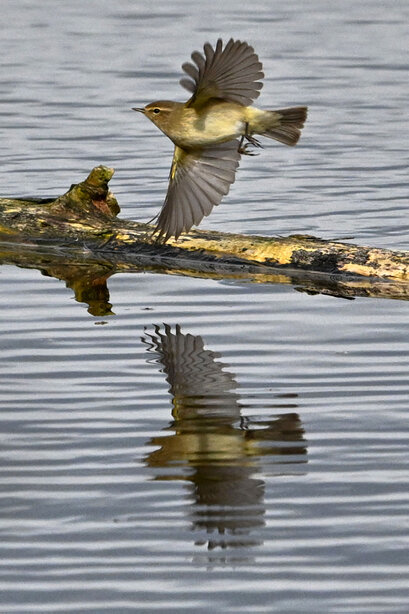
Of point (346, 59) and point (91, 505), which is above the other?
point (346, 59)

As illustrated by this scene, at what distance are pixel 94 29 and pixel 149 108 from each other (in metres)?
18.6

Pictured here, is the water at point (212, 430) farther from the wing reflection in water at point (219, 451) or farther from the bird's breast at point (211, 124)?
the bird's breast at point (211, 124)

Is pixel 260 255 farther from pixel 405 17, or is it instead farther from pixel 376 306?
pixel 405 17

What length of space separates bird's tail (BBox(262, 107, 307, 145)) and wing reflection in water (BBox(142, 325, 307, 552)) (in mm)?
2147

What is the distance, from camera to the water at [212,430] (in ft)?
17.0

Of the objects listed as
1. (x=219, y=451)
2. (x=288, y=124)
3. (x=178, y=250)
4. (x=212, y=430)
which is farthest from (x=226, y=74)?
(x=219, y=451)

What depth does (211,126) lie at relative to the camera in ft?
30.1

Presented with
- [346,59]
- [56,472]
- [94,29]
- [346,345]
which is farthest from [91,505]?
[94,29]

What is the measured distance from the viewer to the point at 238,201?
1327 centimetres

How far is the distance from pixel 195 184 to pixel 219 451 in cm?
338

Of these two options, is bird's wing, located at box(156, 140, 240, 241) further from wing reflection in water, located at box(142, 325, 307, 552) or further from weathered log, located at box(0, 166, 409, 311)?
wing reflection in water, located at box(142, 325, 307, 552)

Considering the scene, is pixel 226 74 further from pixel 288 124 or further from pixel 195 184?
pixel 195 184

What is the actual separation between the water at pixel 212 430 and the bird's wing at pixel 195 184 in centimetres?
56

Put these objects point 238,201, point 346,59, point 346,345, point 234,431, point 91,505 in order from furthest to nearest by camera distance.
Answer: point 346,59
point 238,201
point 346,345
point 234,431
point 91,505
